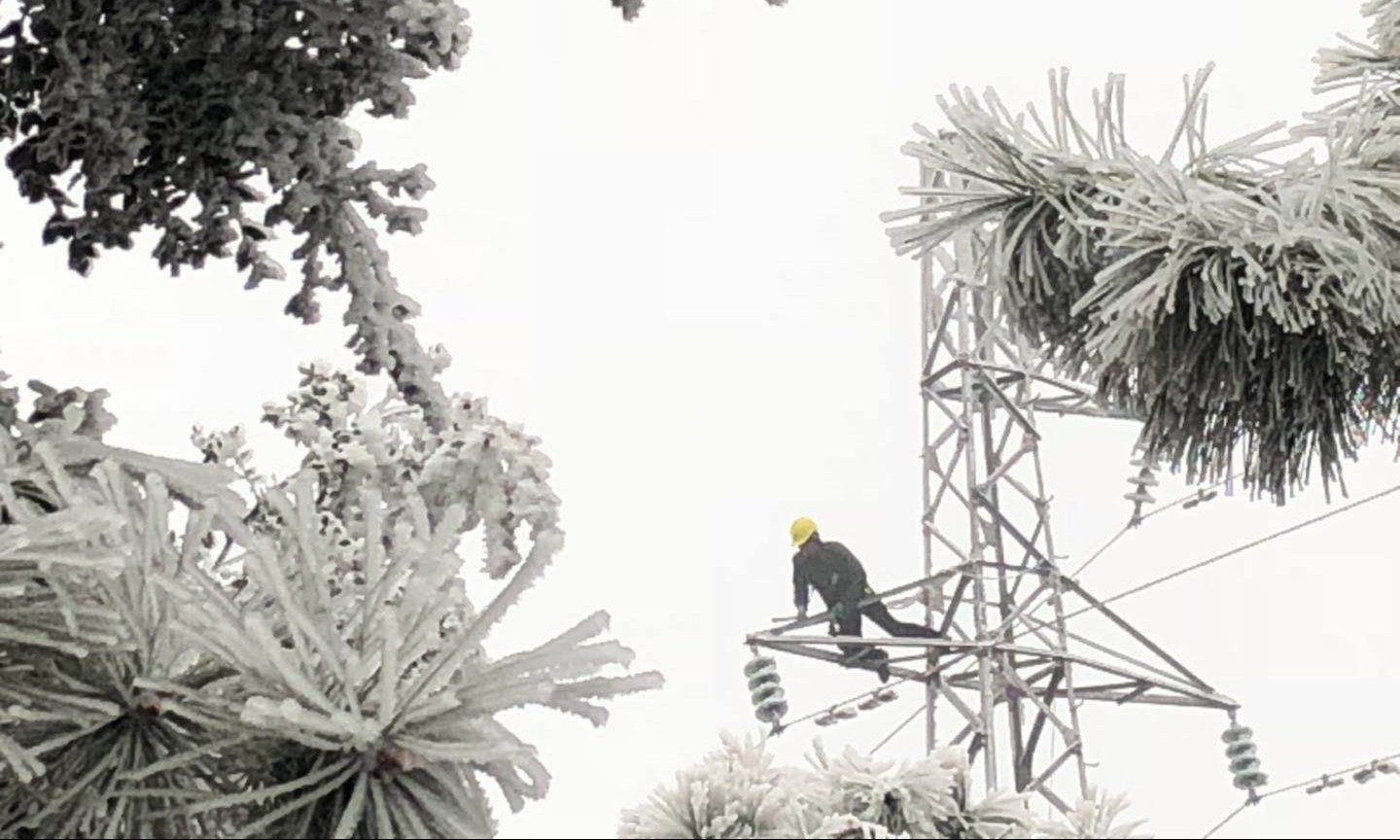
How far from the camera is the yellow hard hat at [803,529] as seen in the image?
7.23m

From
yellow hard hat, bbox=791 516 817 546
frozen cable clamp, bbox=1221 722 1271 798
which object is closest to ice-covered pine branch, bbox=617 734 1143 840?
yellow hard hat, bbox=791 516 817 546

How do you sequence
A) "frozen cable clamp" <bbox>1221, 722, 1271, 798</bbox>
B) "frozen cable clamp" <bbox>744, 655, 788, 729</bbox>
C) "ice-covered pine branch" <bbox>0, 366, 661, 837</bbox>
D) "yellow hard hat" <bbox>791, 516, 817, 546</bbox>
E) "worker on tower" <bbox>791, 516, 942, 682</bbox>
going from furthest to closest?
1. "frozen cable clamp" <bbox>1221, 722, 1271, 798</bbox>
2. "yellow hard hat" <bbox>791, 516, 817, 546</bbox>
3. "worker on tower" <bbox>791, 516, 942, 682</bbox>
4. "frozen cable clamp" <bbox>744, 655, 788, 729</bbox>
5. "ice-covered pine branch" <bbox>0, 366, 661, 837</bbox>

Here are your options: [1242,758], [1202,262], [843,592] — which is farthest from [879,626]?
[1202,262]

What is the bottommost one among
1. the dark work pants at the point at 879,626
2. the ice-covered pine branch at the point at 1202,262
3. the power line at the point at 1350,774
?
the ice-covered pine branch at the point at 1202,262

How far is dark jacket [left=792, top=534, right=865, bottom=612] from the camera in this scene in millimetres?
7035

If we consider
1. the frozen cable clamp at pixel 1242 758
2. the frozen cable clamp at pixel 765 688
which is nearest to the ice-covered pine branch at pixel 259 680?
the frozen cable clamp at pixel 765 688

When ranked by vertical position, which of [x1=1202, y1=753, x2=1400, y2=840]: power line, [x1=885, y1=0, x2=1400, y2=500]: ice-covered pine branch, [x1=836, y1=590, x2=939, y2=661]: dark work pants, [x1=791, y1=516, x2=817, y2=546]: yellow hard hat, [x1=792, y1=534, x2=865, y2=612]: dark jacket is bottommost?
[x1=885, y1=0, x2=1400, y2=500]: ice-covered pine branch

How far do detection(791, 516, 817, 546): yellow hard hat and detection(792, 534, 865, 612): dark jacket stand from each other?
5 centimetres

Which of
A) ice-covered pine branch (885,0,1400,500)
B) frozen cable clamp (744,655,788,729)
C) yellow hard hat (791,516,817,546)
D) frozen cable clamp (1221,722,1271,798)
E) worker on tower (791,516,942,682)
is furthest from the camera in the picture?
frozen cable clamp (1221,722,1271,798)

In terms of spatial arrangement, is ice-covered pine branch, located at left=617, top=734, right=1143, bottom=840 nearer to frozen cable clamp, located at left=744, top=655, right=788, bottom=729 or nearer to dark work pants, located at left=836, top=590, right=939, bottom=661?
frozen cable clamp, located at left=744, top=655, right=788, bottom=729

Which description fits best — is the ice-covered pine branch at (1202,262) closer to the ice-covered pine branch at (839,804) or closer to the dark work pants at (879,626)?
the ice-covered pine branch at (839,804)

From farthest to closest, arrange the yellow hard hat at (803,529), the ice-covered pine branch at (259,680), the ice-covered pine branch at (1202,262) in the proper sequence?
the yellow hard hat at (803,529) → the ice-covered pine branch at (1202,262) → the ice-covered pine branch at (259,680)

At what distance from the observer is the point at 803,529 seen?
725 cm

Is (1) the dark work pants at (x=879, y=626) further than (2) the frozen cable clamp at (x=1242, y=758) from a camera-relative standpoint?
No
